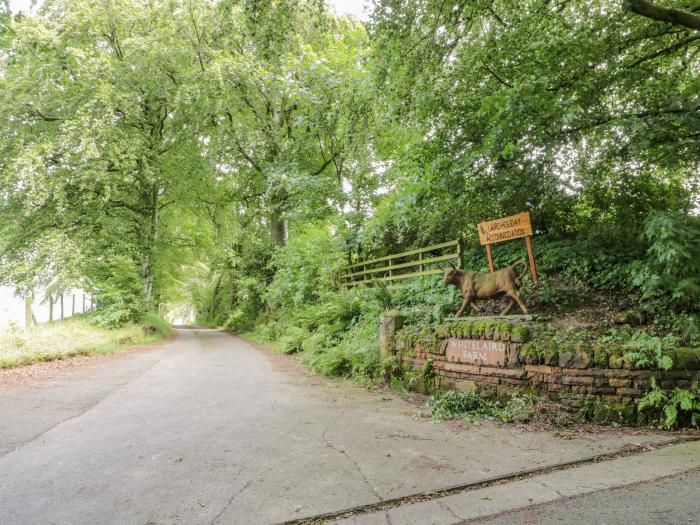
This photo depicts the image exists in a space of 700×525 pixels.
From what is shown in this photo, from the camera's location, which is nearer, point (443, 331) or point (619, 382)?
point (619, 382)

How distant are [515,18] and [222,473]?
8.19 m

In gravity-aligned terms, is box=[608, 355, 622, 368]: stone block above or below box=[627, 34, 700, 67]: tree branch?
below

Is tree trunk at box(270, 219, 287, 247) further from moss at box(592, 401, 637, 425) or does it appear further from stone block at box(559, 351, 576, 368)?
moss at box(592, 401, 637, 425)

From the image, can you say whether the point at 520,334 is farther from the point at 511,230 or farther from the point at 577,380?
the point at 511,230

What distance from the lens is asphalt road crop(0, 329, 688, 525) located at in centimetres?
276

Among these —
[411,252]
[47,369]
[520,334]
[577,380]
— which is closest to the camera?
[577,380]

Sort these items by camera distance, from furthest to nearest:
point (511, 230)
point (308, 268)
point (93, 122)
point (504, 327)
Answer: point (93, 122), point (308, 268), point (511, 230), point (504, 327)

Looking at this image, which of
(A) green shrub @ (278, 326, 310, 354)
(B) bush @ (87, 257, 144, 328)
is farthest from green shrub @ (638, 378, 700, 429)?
(B) bush @ (87, 257, 144, 328)

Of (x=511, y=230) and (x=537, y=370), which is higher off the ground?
(x=511, y=230)

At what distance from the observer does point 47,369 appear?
29.3 ft

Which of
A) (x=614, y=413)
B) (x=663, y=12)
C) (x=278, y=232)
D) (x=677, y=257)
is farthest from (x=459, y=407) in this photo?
(x=278, y=232)

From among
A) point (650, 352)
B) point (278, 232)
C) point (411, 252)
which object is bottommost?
point (650, 352)

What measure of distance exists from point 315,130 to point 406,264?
806 cm

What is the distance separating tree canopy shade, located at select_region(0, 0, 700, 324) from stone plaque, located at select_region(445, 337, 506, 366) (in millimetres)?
2621
